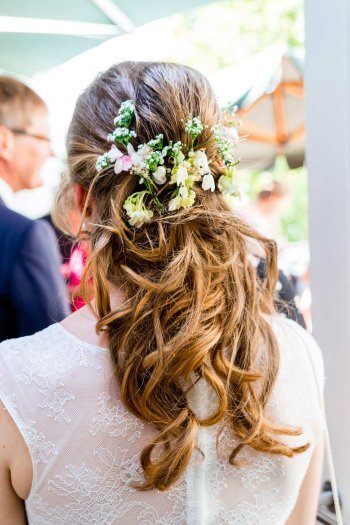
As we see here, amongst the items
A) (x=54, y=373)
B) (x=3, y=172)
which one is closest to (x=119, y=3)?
(x=3, y=172)

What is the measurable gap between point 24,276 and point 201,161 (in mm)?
1051

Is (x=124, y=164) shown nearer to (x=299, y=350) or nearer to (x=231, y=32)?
(x=299, y=350)

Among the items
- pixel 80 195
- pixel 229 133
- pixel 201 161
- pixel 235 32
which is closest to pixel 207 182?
pixel 201 161

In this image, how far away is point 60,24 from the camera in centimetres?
289

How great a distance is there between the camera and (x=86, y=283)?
3.67ft

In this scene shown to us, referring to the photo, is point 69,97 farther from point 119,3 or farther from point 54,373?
point 54,373

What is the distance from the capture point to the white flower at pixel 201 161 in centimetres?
107

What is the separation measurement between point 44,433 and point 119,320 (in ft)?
0.75

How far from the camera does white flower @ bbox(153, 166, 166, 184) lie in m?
1.05

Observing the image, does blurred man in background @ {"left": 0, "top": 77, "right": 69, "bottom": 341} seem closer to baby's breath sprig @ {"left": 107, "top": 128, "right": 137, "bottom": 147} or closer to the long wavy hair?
the long wavy hair

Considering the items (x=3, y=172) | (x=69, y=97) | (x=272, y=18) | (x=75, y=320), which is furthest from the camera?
(x=272, y=18)

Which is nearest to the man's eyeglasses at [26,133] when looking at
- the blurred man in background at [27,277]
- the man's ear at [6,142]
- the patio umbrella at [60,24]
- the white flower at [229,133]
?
the man's ear at [6,142]

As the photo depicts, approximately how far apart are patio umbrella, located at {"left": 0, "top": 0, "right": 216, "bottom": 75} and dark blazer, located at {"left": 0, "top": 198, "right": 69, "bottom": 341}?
1.20 metres

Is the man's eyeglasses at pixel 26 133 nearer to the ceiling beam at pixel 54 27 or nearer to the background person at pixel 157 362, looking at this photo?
the ceiling beam at pixel 54 27
